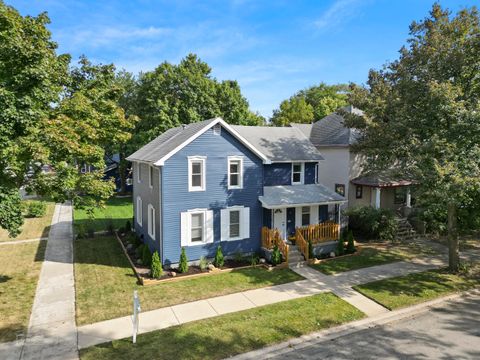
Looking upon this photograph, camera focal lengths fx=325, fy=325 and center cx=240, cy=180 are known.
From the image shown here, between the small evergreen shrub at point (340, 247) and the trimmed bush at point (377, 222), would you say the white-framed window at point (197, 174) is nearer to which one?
the small evergreen shrub at point (340, 247)

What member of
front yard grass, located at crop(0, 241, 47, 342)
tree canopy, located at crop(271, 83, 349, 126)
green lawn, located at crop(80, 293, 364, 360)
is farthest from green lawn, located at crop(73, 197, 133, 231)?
tree canopy, located at crop(271, 83, 349, 126)

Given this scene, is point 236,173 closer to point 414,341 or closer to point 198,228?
point 198,228

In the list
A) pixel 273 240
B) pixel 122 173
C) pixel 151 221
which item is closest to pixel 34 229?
pixel 151 221

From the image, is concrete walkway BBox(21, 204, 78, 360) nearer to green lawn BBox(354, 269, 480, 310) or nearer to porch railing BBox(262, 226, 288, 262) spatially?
porch railing BBox(262, 226, 288, 262)

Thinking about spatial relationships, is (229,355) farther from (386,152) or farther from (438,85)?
(438,85)

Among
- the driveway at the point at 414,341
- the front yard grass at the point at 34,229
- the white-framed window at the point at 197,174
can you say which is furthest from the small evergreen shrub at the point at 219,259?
the front yard grass at the point at 34,229

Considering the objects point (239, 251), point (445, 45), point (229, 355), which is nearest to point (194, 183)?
point (239, 251)

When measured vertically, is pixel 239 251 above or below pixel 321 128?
below

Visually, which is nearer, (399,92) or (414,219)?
(399,92)
